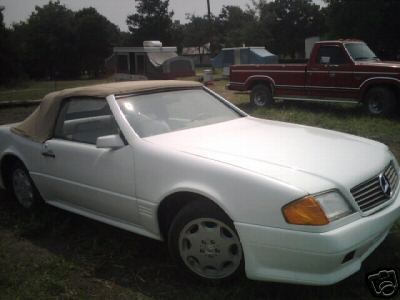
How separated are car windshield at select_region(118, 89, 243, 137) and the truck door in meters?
7.30

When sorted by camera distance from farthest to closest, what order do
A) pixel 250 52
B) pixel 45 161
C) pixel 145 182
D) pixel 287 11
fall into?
pixel 287 11 < pixel 250 52 < pixel 45 161 < pixel 145 182

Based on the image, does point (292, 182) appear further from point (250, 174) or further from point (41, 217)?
point (41, 217)

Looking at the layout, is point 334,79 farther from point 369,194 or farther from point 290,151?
point 369,194

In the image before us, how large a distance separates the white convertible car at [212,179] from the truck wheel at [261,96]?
26.8 feet

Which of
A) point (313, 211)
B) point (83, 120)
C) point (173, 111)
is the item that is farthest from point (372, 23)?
point (313, 211)

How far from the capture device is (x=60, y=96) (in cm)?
443

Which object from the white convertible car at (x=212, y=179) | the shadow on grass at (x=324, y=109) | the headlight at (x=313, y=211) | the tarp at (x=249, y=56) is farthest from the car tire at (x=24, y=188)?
the tarp at (x=249, y=56)

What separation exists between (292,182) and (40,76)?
155 feet

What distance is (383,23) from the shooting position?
33.1 metres

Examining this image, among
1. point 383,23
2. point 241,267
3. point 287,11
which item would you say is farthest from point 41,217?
point 287,11

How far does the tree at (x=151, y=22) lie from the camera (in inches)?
2387

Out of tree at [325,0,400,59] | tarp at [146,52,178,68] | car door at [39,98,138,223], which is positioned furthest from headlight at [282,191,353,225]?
tree at [325,0,400,59]

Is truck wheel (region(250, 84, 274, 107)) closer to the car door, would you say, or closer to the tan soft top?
the tan soft top

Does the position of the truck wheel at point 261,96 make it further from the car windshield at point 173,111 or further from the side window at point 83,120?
the side window at point 83,120
